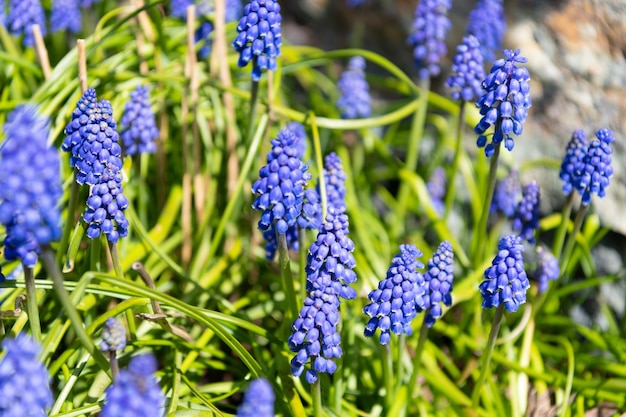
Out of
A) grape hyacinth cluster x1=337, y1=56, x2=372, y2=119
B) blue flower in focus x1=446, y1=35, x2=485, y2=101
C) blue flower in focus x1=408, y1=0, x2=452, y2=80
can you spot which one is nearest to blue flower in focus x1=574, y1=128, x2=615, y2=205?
blue flower in focus x1=446, y1=35, x2=485, y2=101

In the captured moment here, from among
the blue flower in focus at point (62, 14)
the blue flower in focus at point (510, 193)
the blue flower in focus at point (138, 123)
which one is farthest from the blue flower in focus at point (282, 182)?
the blue flower in focus at point (62, 14)

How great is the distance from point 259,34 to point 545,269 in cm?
255

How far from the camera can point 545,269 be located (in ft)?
17.0

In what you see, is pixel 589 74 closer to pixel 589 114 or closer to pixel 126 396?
pixel 589 114

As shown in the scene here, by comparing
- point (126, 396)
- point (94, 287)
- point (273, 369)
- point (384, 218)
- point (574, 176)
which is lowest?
point (384, 218)

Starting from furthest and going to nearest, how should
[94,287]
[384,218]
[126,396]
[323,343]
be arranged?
[384,218] → [94,287] → [323,343] → [126,396]

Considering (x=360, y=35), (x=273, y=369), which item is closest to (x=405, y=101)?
(x=360, y=35)

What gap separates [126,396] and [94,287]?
1542mm

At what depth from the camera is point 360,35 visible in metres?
7.65

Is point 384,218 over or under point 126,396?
under

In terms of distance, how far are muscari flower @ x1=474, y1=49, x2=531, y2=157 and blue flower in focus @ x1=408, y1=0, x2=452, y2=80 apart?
1.84 metres

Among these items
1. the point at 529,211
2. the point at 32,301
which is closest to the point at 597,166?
the point at 529,211

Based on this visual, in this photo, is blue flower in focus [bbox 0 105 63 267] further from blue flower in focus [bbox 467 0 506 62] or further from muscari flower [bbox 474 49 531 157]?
blue flower in focus [bbox 467 0 506 62]

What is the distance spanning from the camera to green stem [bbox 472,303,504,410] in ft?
14.2
